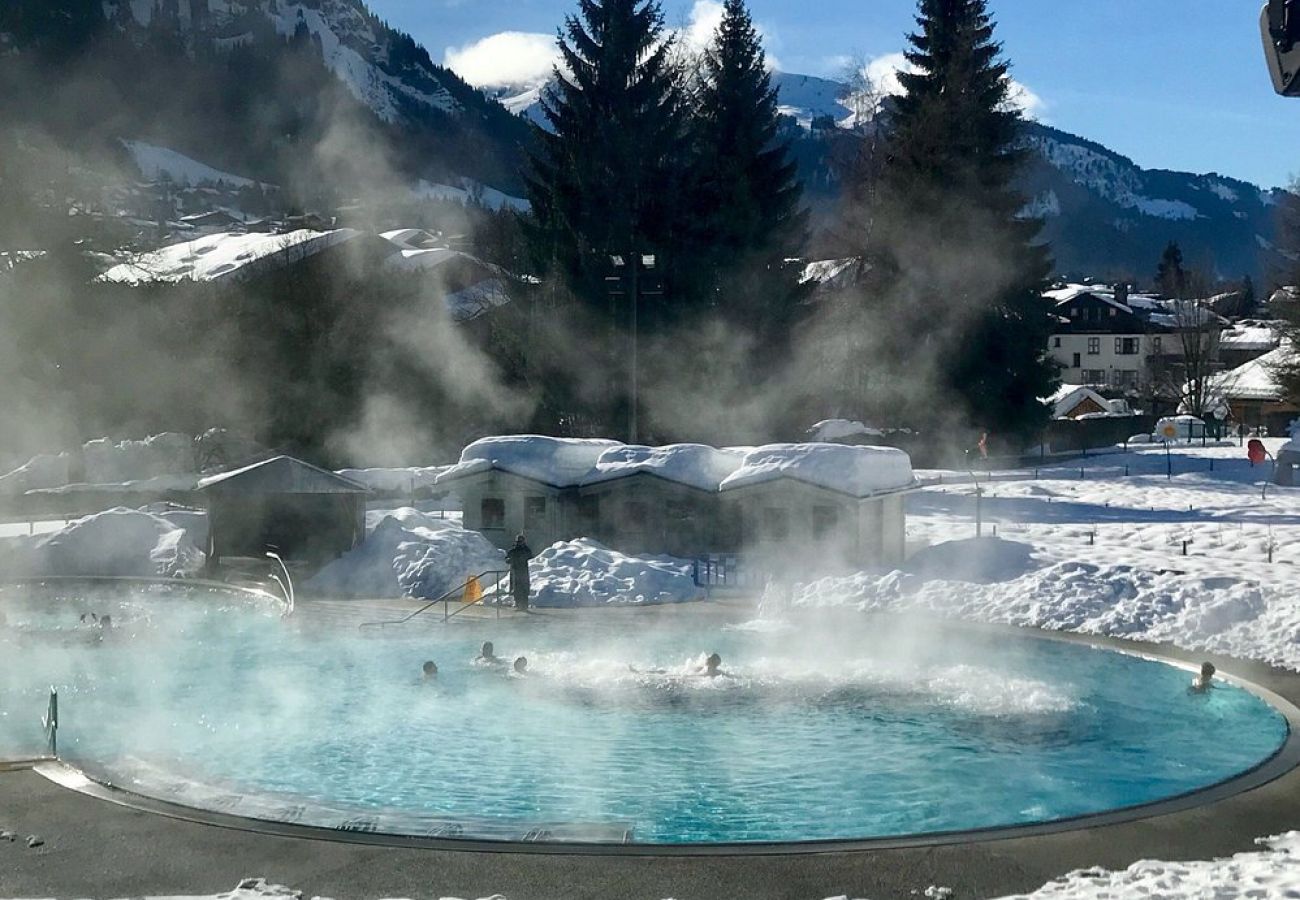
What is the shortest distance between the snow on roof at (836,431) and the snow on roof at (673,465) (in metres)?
23.0

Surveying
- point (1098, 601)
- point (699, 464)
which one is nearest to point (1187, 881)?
point (1098, 601)

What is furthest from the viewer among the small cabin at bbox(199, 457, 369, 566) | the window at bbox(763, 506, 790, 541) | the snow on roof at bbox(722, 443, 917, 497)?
the small cabin at bbox(199, 457, 369, 566)

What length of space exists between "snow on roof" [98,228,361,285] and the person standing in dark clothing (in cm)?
3250

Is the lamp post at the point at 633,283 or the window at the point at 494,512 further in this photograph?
the lamp post at the point at 633,283

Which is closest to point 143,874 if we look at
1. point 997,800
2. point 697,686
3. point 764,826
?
point 764,826

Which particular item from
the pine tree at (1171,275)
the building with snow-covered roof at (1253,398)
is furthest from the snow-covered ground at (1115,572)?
the pine tree at (1171,275)

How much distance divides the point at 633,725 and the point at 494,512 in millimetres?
14685

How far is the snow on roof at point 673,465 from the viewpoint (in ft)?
101

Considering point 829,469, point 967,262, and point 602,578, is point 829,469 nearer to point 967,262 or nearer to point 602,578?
point 602,578

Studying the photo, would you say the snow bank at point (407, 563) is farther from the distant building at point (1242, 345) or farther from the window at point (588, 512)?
the distant building at point (1242, 345)

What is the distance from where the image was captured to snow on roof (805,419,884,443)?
180ft

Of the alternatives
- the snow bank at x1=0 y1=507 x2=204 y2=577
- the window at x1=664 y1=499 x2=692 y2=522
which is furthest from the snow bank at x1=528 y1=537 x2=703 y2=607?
the snow bank at x1=0 y1=507 x2=204 y2=577

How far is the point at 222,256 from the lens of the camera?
7419cm

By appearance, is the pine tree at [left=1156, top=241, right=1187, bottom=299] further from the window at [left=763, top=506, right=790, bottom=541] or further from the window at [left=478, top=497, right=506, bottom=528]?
the window at [left=478, top=497, right=506, bottom=528]
